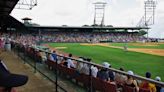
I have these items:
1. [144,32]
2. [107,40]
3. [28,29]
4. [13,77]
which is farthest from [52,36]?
[13,77]

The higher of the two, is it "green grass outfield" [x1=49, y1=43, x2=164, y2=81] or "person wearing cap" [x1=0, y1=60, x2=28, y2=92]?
"person wearing cap" [x1=0, y1=60, x2=28, y2=92]

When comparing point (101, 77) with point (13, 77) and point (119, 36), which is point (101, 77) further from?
point (119, 36)

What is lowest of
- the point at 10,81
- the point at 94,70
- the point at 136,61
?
the point at 136,61

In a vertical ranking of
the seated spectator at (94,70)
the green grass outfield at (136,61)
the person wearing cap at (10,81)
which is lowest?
the green grass outfield at (136,61)

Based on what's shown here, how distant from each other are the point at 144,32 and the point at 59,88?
89.6 metres

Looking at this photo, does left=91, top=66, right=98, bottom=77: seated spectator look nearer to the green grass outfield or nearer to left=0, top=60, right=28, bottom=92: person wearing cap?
left=0, top=60, right=28, bottom=92: person wearing cap

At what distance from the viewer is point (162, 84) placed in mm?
3230

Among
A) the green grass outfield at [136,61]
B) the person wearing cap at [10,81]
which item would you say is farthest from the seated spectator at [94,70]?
the green grass outfield at [136,61]

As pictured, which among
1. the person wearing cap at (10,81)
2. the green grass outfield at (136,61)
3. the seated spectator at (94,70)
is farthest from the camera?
the green grass outfield at (136,61)

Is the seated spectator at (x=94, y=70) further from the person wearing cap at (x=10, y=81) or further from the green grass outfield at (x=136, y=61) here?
the green grass outfield at (x=136, y=61)

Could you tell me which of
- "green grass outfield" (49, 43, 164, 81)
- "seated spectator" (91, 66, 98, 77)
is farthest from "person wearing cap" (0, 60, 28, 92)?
"green grass outfield" (49, 43, 164, 81)

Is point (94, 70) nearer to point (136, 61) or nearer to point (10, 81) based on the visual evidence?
point (10, 81)

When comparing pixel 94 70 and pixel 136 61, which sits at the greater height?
pixel 94 70

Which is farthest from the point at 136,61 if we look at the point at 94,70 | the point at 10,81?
the point at 10,81
